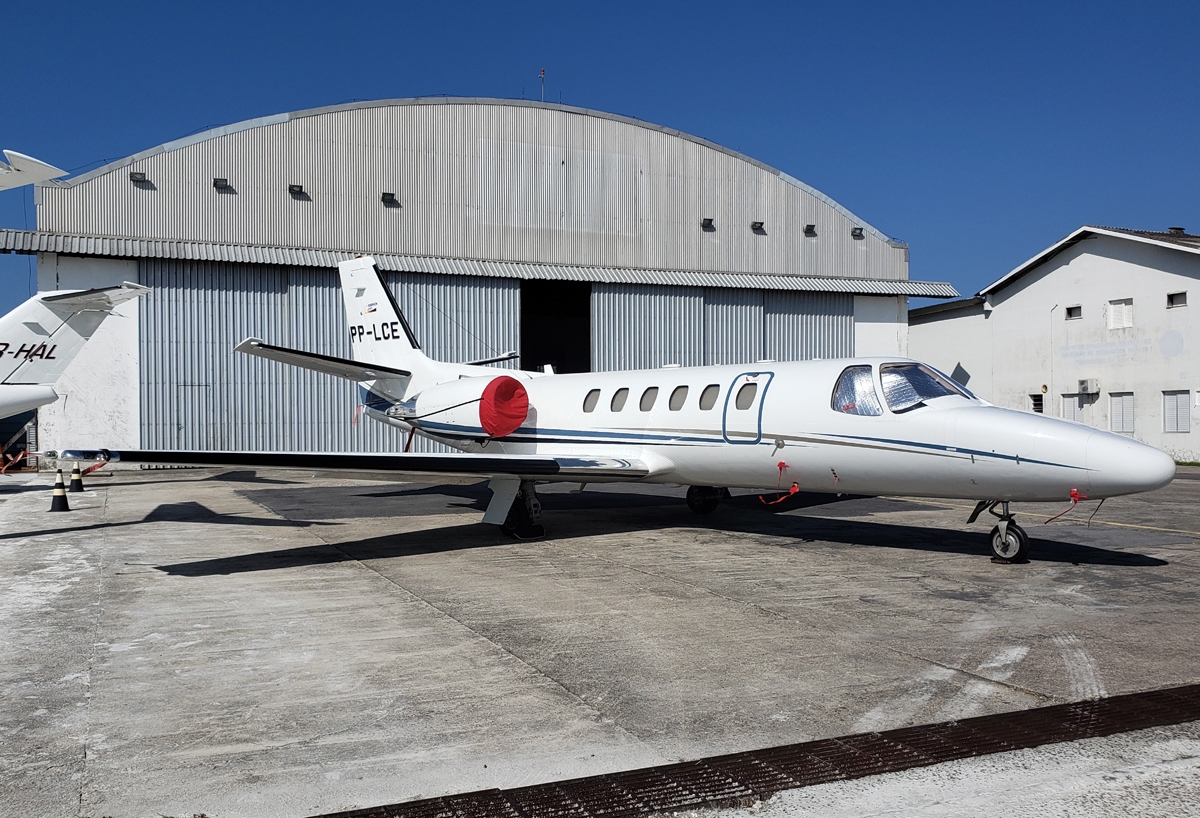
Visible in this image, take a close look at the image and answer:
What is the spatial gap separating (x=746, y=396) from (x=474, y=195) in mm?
17679

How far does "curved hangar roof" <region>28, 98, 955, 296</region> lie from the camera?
2491 centimetres

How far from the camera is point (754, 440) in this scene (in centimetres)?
1156

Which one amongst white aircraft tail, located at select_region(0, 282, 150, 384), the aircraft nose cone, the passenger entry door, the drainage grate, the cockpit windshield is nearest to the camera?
the drainage grate

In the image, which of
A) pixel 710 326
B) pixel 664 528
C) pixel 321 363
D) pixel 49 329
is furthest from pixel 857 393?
pixel 710 326

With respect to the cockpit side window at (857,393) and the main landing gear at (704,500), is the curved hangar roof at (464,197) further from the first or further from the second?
the cockpit side window at (857,393)

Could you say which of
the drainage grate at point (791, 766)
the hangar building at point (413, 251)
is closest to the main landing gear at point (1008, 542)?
the drainage grate at point (791, 766)

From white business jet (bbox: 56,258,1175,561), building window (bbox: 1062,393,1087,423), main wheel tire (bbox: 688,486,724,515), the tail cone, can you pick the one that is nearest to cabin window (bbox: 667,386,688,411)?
white business jet (bbox: 56,258,1175,561)

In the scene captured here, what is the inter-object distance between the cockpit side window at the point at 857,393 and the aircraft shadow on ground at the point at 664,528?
1.97 metres

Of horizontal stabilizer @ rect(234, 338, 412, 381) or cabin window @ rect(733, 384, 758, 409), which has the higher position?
horizontal stabilizer @ rect(234, 338, 412, 381)

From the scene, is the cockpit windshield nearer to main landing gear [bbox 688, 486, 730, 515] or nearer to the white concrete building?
main landing gear [bbox 688, 486, 730, 515]

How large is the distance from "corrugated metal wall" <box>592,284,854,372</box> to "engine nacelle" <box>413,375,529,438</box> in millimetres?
12268

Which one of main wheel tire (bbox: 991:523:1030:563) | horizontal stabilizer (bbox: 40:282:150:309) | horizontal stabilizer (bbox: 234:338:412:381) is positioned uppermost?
horizontal stabilizer (bbox: 40:282:150:309)

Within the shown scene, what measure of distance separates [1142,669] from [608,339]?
923 inches

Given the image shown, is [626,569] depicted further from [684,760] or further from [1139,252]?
[1139,252]
